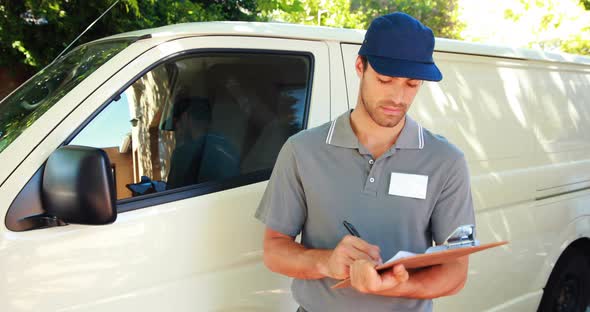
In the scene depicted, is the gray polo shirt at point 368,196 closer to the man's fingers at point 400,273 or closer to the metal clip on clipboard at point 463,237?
the metal clip on clipboard at point 463,237

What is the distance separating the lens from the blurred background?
20.1 feet

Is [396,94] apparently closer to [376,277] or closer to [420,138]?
[420,138]

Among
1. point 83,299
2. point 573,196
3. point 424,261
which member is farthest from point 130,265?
point 573,196

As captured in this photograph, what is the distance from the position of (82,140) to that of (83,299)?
0.54m

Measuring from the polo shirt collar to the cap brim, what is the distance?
0.19m

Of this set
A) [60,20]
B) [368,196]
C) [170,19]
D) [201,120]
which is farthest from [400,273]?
[170,19]

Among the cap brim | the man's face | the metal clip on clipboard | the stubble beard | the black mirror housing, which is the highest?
the cap brim

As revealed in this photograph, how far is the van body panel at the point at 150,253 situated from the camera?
6.48ft

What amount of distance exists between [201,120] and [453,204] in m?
1.17

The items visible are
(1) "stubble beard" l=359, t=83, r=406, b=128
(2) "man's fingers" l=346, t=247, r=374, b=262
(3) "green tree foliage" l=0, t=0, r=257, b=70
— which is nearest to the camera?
(2) "man's fingers" l=346, t=247, r=374, b=262

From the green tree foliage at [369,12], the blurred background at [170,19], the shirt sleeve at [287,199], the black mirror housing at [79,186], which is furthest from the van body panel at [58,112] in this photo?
the green tree foliage at [369,12]

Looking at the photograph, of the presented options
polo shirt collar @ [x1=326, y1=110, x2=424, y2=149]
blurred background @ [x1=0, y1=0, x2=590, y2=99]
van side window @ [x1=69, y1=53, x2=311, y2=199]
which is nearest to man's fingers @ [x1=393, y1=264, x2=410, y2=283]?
polo shirt collar @ [x1=326, y1=110, x2=424, y2=149]

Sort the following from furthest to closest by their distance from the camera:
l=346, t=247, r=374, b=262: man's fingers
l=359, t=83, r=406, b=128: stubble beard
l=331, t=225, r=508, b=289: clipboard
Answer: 1. l=359, t=83, r=406, b=128: stubble beard
2. l=346, t=247, r=374, b=262: man's fingers
3. l=331, t=225, r=508, b=289: clipboard

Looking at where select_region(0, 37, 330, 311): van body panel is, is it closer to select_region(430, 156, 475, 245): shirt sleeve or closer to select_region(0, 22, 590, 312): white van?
select_region(0, 22, 590, 312): white van
